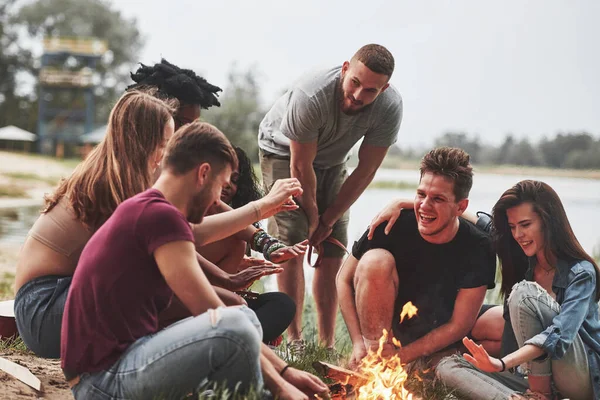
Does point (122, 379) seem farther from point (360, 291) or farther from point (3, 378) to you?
point (360, 291)

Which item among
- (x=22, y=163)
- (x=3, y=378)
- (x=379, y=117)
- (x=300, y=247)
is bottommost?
(x=22, y=163)

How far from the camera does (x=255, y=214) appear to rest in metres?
3.07

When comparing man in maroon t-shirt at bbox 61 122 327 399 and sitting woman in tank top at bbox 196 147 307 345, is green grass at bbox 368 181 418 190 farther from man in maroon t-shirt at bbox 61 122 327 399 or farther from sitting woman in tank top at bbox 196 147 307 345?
man in maroon t-shirt at bbox 61 122 327 399

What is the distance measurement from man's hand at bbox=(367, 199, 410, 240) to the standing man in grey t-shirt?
0.54 metres

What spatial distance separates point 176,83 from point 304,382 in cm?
183

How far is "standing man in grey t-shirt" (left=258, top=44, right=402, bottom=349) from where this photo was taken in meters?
4.00

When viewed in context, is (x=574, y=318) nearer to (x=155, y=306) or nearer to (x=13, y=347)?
(x=155, y=306)

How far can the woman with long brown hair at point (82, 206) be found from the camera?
9.72 feet

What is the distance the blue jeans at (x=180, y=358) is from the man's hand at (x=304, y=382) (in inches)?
9.5

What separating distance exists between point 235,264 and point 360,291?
1.96ft

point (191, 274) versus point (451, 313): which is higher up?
point (191, 274)

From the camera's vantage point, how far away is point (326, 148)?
173 inches

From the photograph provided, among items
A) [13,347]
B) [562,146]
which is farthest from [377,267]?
[562,146]

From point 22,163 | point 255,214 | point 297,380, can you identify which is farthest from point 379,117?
point 22,163
